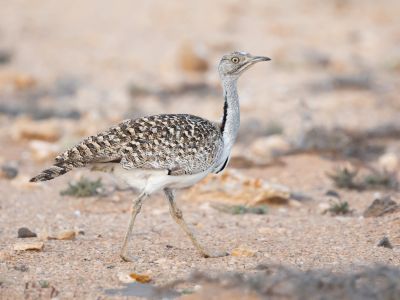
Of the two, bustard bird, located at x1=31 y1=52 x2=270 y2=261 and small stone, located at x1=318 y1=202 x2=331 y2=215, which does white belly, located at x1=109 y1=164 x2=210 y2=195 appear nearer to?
bustard bird, located at x1=31 y1=52 x2=270 y2=261

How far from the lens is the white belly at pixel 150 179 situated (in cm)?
576

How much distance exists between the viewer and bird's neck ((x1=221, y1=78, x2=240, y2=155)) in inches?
246

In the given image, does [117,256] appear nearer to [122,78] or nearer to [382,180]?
[382,180]

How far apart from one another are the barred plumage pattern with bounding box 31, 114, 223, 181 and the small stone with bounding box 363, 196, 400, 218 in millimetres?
2041

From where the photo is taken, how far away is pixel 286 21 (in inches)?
803

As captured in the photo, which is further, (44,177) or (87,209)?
(87,209)

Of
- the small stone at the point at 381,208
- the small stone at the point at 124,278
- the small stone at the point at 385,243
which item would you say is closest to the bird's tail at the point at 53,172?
the small stone at the point at 124,278

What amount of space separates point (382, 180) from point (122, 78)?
7.99 m

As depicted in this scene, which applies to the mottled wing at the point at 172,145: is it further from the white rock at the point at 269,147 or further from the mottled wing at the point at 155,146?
the white rock at the point at 269,147

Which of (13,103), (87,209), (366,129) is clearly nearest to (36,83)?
(13,103)

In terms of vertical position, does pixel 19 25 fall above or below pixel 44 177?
above

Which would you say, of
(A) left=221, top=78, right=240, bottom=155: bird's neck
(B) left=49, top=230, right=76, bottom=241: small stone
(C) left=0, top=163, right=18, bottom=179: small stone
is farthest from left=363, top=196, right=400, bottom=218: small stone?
(C) left=0, top=163, right=18, bottom=179: small stone

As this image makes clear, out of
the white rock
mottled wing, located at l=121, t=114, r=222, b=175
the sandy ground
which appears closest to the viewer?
the sandy ground

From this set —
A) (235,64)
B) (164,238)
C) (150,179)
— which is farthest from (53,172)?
(235,64)
